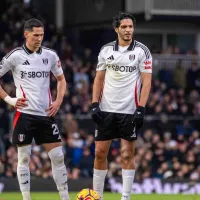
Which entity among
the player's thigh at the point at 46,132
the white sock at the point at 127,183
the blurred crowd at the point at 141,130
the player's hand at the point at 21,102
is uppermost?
the player's hand at the point at 21,102

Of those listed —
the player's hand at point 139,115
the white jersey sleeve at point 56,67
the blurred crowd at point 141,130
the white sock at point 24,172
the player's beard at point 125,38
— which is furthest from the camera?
the blurred crowd at point 141,130

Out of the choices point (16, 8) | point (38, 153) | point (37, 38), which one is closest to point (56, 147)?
point (37, 38)

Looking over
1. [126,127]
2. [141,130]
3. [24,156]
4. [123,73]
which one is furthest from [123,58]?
[141,130]

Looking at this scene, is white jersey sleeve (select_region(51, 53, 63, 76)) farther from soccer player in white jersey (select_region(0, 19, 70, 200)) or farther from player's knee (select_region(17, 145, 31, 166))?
player's knee (select_region(17, 145, 31, 166))

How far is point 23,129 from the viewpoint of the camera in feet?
37.9

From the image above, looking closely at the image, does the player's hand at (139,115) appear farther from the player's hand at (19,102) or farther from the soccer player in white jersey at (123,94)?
the player's hand at (19,102)

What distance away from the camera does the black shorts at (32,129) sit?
11.5 meters

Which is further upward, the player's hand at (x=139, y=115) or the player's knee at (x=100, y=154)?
the player's hand at (x=139, y=115)

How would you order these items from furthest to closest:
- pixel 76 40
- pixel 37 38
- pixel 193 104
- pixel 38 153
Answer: pixel 76 40
pixel 193 104
pixel 38 153
pixel 37 38

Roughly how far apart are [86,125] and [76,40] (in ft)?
31.6

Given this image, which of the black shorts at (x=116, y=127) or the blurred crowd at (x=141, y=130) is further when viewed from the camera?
the blurred crowd at (x=141, y=130)

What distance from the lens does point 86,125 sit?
73.2ft

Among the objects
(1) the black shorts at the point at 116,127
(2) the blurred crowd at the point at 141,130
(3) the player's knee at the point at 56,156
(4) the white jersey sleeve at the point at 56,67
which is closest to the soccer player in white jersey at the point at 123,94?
(1) the black shorts at the point at 116,127

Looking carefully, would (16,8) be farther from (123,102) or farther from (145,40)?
(123,102)
